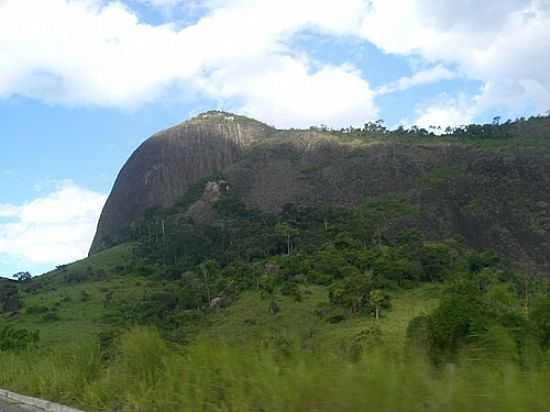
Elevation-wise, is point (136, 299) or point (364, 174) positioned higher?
point (364, 174)

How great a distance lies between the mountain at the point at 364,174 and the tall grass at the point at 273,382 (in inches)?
2264

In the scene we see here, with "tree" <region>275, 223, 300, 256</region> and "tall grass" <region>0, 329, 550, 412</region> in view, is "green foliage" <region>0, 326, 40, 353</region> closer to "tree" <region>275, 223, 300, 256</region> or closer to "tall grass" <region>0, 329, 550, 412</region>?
"tall grass" <region>0, 329, 550, 412</region>

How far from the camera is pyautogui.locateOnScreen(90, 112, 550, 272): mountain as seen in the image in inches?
2633

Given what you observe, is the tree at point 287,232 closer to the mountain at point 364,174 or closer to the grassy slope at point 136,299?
the mountain at point 364,174

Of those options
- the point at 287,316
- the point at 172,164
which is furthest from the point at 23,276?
the point at 287,316

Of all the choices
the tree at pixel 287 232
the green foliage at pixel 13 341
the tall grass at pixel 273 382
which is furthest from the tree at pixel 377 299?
the tall grass at pixel 273 382

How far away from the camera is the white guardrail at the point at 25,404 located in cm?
820

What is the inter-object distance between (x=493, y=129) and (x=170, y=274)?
43.0 meters

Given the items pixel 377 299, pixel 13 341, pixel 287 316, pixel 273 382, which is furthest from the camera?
pixel 287 316

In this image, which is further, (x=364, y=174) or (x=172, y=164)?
(x=172, y=164)

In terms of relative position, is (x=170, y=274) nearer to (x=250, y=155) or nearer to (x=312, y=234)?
(x=312, y=234)

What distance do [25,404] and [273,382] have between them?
474 cm

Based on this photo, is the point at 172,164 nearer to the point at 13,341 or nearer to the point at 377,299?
the point at 377,299

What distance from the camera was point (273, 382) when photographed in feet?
18.8
